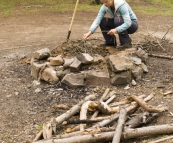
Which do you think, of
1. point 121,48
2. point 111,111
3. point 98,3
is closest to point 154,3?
point 98,3

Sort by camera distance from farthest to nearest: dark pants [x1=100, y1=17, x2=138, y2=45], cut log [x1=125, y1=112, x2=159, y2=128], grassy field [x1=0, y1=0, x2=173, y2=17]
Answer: grassy field [x1=0, y1=0, x2=173, y2=17] < dark pants [x1=100, y1=17, x2=138, y2=45] < cut log [x1=125, y1=112, x2=159, y2=128]

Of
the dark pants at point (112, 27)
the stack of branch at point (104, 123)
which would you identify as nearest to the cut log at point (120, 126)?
the stack of branch at point (104, 123)

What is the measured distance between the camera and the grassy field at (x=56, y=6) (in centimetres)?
1192

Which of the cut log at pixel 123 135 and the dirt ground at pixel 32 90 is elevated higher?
the cut log at pixel 123 135

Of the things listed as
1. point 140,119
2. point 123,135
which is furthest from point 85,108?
point 123,135

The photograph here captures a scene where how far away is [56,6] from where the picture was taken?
503 inches

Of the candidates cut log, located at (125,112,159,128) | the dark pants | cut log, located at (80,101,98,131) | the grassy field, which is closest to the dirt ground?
cut log, located at (125,112,159,128)

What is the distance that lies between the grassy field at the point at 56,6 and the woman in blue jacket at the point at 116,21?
5856 mm

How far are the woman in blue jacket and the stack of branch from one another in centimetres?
147

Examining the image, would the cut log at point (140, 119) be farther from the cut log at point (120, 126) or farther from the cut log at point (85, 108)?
the cut log at point (85, 108)

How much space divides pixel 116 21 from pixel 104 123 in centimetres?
242

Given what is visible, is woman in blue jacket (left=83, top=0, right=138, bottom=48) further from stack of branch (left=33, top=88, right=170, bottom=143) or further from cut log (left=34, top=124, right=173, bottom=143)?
cut log (left=34, top=124, right=173, bottom=143)

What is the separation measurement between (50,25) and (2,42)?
2089 millimetres

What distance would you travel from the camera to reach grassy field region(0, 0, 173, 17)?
469 inches
